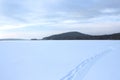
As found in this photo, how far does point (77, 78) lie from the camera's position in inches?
154

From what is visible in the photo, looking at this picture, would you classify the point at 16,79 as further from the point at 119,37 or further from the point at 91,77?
the point at 119,37

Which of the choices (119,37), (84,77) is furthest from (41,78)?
(119,37)

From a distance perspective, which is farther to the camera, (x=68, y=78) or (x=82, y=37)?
(x=82, y=37)

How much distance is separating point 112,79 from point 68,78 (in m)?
0.80

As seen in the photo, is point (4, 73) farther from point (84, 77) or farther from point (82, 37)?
point (82, 37)

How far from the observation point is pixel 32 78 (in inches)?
157

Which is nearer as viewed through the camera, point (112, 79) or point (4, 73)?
point (112, 79)

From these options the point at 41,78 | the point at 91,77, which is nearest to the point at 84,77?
the point at 91,77

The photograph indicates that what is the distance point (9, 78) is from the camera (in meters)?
3.97

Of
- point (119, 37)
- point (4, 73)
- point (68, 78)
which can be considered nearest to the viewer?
point (68, 78)

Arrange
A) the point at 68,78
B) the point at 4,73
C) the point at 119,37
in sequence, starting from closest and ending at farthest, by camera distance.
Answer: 1. the point at 68,78
2. the point at 4,73
3. the point at 119,37

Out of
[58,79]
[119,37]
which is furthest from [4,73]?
[119,37]

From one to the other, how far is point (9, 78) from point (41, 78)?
0.59 m

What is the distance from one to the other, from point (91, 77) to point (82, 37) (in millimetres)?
Answer: 45623
